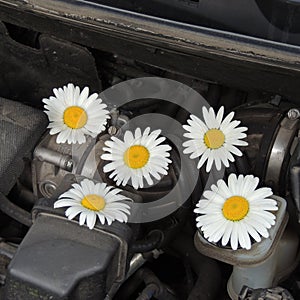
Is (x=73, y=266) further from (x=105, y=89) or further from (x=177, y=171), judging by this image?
(x=105, y=89)

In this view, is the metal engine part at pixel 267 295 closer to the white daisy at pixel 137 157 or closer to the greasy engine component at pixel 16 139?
the white daisy at pixel 137 157

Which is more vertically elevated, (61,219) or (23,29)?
(23,29)

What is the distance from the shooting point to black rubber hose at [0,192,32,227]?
1.48 metres

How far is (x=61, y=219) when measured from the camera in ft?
4.07

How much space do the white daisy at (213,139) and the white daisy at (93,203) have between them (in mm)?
173

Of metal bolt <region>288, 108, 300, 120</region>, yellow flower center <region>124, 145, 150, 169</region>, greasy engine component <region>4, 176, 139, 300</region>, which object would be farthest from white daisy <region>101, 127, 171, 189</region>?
metal bolt <region>288, 108, 300, 120</region>

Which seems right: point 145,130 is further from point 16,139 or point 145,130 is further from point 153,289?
point 153,289

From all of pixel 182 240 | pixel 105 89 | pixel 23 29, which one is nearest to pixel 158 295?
pixel 182 240

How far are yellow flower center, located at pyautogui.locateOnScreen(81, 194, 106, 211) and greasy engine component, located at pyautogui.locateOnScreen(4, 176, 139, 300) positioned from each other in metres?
0.04

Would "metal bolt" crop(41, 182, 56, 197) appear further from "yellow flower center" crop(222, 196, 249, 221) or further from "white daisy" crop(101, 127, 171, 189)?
"yellow flower center" crop(222, 196, 249, 221)

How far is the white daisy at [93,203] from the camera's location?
3.96 feet

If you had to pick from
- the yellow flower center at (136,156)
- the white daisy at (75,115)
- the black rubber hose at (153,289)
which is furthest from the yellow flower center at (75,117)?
the black rubber hose at (153,289)

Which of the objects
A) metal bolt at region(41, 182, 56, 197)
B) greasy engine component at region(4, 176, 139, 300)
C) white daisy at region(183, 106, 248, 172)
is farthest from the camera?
metal bolt at region(41, 182, 56, 197)

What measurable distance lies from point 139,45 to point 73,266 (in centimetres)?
47
